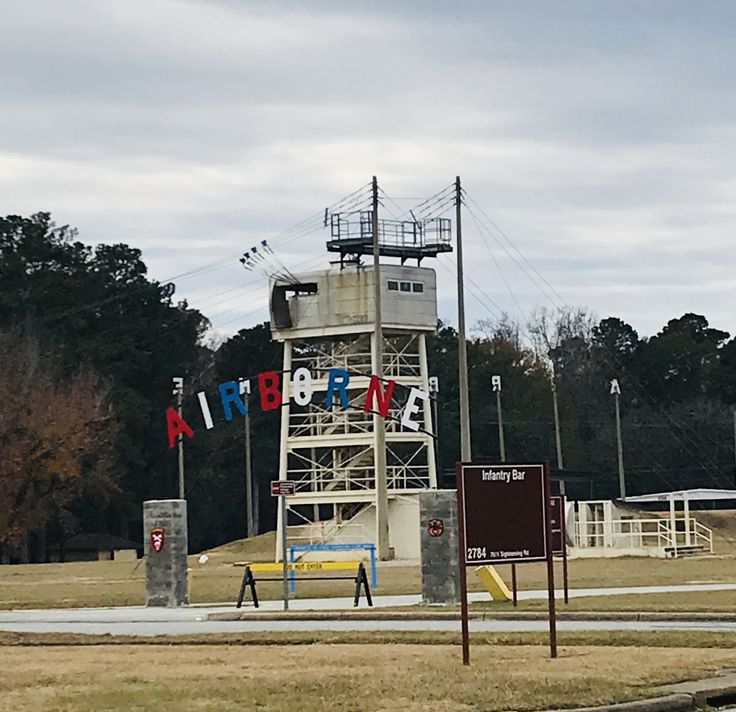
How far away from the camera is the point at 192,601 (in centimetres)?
3653

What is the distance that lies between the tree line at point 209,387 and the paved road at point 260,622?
4015 cm

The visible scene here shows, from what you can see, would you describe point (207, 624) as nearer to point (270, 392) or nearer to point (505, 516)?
point (505, 516)

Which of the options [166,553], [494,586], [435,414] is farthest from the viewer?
[435,414]

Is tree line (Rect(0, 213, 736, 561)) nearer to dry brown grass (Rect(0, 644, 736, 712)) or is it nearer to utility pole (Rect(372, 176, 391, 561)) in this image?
utility pole (Rect(372, 176, 391, 561))

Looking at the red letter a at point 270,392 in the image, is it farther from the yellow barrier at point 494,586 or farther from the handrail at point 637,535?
the yellow barrier at point 494,586

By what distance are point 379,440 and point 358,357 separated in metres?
6.70

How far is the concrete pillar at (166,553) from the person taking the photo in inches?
1366

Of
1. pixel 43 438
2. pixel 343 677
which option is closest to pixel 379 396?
pixel 43 438

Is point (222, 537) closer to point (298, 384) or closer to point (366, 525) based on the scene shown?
A: point (366, 525)

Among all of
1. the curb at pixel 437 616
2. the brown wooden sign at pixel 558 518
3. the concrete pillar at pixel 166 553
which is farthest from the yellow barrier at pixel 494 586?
the concrete pillar at pixel 166 553

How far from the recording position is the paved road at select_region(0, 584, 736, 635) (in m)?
24.0

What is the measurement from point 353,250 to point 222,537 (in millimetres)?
34911

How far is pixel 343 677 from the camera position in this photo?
1605cm

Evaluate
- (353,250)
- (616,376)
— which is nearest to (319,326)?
(353,250)
